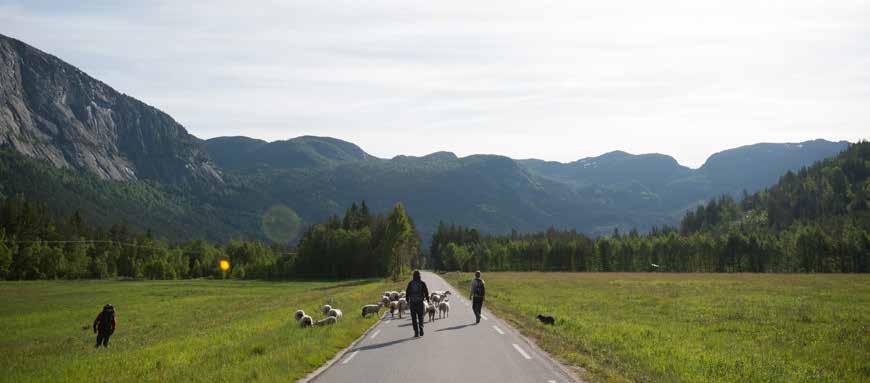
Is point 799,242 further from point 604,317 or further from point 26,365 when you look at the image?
point 26,365

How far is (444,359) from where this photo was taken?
17672mm

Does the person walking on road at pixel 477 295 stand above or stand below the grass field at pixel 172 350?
above

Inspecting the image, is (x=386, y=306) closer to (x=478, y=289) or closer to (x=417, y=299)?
(x=478, y=289)

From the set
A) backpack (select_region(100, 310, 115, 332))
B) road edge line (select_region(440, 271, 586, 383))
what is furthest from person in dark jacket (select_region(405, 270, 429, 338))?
backpack (select_region(100, 310, 115, 332))

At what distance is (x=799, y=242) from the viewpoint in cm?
14088

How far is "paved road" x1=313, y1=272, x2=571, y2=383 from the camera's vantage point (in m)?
14.8

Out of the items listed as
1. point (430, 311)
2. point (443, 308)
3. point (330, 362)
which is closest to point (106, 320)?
point (430, 311)

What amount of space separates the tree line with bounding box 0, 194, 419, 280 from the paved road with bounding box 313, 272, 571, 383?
77981mm

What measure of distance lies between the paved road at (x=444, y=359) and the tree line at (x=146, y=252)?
256 ft

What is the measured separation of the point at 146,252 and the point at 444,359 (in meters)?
156

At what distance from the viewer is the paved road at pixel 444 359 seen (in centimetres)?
1482

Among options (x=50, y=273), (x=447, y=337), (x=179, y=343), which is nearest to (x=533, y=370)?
(x=447, y=337)

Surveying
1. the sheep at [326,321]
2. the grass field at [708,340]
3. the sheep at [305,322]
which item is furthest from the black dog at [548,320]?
the sheep at [305,322]

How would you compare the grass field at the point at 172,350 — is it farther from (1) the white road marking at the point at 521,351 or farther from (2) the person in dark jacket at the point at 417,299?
(1) the white road marking at the point at 521,351
